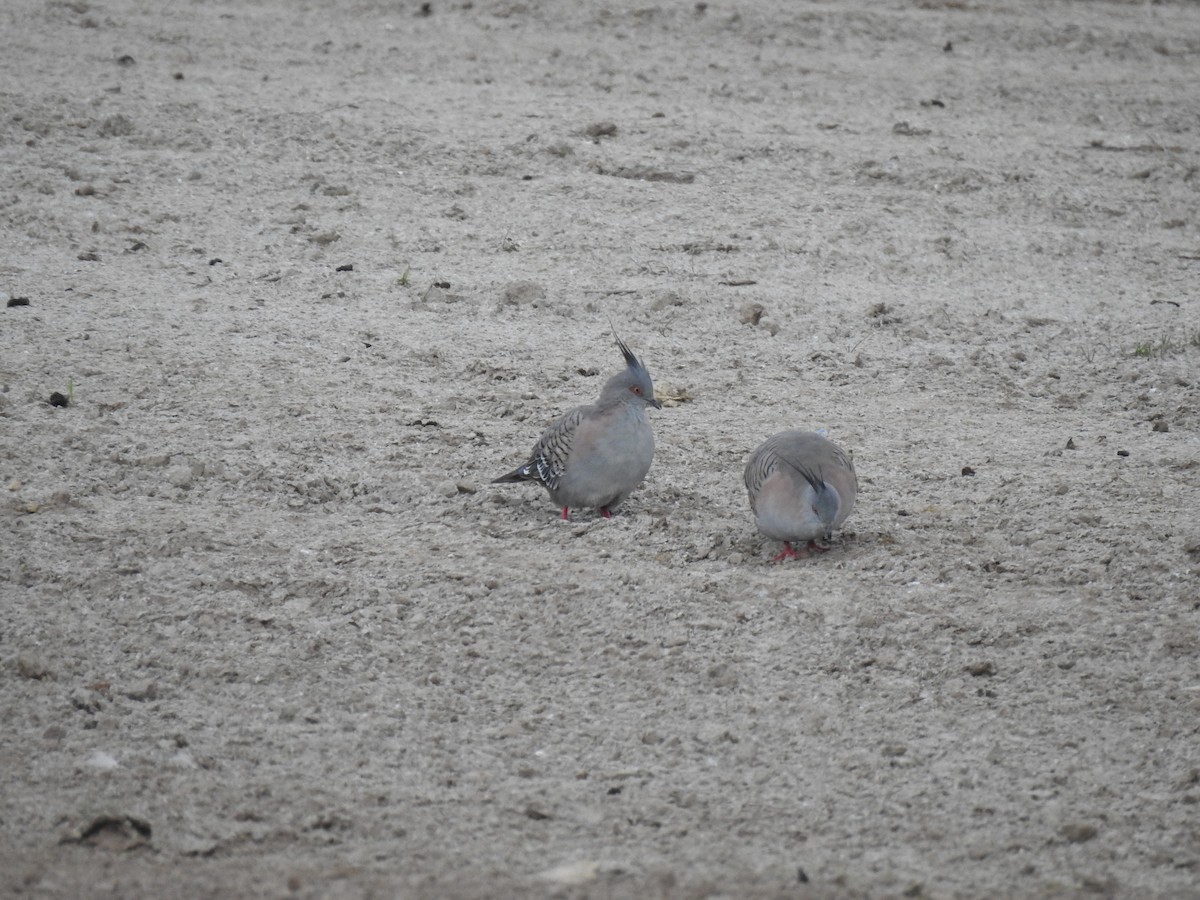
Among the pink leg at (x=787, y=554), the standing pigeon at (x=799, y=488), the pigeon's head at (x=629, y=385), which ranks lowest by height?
the pink leg at (x=787, y=554)

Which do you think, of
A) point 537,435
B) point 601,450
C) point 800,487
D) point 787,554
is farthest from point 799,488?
point 537,435

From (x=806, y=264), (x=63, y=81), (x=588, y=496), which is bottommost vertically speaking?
(x=588, y=496)

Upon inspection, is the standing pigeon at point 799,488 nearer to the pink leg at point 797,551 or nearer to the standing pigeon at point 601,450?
the pink leg at point 797,551

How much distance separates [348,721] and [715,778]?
1.13 meters

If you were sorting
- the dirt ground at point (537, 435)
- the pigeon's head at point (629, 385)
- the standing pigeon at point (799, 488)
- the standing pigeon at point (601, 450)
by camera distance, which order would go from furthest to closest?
the pigeon's head at point (629, 385), the standing pigeon at point (601, 450), the standing pigeon at point (799, 488), the dirt ground at point (537, 435)

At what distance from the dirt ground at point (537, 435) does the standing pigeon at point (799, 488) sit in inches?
7.1

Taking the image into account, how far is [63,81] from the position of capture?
32.0 feet

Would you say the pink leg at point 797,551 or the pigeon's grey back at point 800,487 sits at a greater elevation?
the pigeon's grey back at point 800,487

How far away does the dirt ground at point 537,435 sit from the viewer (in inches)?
151

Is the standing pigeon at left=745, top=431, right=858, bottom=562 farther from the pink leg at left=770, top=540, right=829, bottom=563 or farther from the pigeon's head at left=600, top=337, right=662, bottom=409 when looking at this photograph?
the pigeon's head at left=600, top=337, right=662, bottom=409

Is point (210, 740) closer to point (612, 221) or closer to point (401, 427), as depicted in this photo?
point (401, 427)

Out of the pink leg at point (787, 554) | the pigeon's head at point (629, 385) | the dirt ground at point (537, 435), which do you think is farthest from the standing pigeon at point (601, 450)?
the pink leg at point (787, 554)

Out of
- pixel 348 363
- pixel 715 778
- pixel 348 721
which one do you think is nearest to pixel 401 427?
pixel 348 363

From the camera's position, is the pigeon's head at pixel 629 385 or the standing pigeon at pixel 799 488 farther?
the pigeon's head at pixel 629 385
